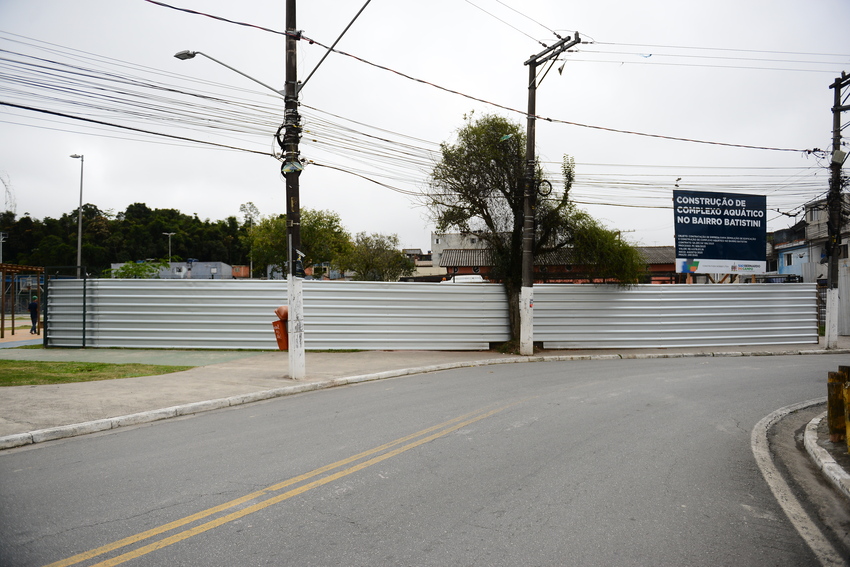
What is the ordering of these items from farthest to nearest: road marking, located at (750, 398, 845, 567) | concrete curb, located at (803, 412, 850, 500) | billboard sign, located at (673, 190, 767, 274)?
billboard sign, located at (673, 190, 767, 274), concrete curb, located at (803, 412, 850, 500), road marking, located at (750, 398, 845, 567)

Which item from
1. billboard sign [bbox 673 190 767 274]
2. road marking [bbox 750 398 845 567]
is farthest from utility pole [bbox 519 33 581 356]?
road marking [bbox 750 398 845 567]

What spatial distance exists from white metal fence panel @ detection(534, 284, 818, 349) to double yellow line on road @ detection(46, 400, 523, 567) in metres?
12.7

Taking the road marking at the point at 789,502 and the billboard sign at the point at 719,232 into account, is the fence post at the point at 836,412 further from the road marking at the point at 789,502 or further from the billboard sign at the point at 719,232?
the billboard sign at the point at 719,232

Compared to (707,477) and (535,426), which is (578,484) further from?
(535,426)

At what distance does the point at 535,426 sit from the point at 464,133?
41.2 ft

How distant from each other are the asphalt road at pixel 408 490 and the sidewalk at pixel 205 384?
604mm

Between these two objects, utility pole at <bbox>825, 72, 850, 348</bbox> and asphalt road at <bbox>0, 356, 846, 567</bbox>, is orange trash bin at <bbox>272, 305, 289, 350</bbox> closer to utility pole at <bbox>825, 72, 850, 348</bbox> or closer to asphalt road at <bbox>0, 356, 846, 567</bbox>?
asphalt road at <bbox>0, 356, 846, 567</bbox>

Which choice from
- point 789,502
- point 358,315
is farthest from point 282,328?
point 789,502

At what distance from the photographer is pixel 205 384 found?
10891 mm

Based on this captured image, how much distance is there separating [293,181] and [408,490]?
27.6 feet

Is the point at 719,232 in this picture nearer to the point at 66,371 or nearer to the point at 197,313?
the point at 197,313

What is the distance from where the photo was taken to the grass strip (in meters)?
10.8

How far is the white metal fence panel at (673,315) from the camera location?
1914 cm

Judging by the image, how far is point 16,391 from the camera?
955 centimetres
